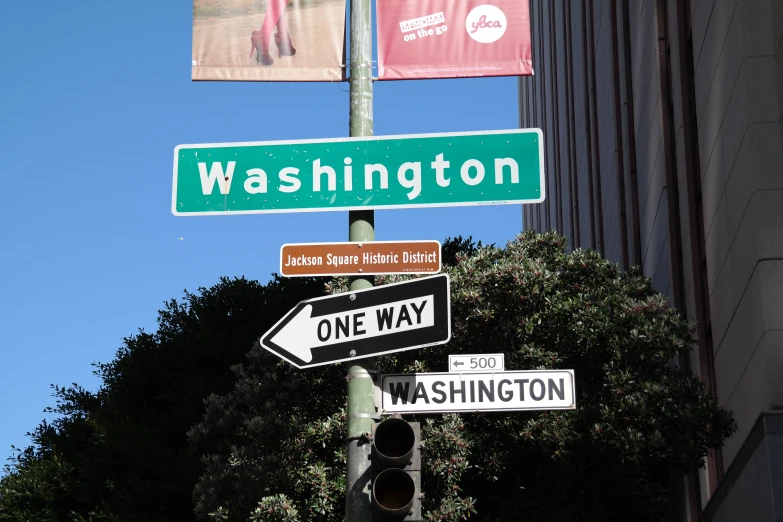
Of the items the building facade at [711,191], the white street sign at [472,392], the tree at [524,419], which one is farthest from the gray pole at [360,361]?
the tree at [524,419]

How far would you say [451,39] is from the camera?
760cm

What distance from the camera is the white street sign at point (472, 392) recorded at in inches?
270

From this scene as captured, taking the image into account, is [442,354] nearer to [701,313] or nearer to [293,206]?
[701,313]

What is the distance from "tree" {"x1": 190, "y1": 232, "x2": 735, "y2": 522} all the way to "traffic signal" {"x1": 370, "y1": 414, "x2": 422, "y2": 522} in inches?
361

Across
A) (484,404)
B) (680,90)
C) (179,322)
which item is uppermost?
(680,90)

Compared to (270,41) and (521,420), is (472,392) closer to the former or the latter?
(270,41)

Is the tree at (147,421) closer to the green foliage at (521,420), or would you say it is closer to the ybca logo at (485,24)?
the green foliage at (521,420)

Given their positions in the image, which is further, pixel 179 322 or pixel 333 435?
pixel 179 322

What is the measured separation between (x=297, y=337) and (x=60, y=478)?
1884 cm

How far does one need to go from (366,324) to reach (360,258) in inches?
17.7

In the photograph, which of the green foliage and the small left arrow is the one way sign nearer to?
the small left arrow

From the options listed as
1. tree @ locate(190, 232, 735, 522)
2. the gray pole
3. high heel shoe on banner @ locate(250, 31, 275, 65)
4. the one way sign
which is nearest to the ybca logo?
the gray pole

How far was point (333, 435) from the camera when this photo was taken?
15945 millimetres

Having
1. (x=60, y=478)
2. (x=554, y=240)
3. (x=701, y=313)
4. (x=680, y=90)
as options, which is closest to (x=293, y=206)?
(x=554, y=240)
